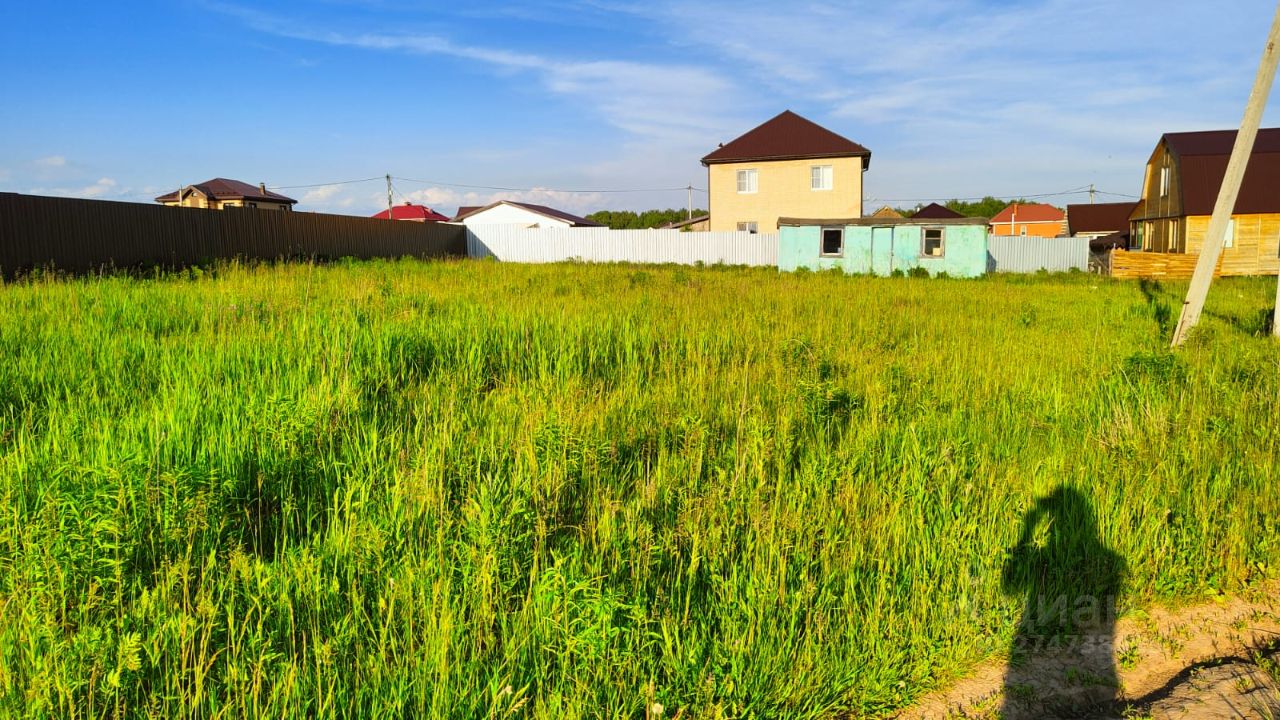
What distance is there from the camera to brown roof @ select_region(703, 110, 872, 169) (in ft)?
121

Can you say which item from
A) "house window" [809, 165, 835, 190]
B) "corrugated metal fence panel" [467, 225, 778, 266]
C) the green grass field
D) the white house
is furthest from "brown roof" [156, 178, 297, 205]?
the green grass field

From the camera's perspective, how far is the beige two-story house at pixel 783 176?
1463 inches

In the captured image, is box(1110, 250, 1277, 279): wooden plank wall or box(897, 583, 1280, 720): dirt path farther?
box(1110, 250, 1277, 279): wooden plank wall

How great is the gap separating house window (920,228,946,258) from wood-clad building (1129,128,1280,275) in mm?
11872

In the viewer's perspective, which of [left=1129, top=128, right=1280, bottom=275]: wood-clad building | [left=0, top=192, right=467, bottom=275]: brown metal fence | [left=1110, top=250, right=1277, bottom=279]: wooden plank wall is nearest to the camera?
[left=0, top=192, right=467, bottom=275]: brown metal fence

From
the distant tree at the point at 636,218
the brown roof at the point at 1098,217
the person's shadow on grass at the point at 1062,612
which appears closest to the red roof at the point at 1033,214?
the brown roof at the point at 1098,217

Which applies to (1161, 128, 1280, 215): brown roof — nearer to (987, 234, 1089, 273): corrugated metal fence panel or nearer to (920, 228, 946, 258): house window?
(987, 234, 1089, 273): corrugated metal fence panel

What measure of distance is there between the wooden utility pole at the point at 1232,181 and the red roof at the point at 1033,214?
244 feet

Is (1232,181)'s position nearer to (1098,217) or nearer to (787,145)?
(787,145)

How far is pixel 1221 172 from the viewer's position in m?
30.8

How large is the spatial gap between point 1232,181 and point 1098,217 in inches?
2425

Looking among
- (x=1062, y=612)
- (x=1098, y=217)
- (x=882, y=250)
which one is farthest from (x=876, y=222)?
(x=1098, y=217)

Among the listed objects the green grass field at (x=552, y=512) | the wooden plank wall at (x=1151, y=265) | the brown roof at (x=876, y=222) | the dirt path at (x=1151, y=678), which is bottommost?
the dirt path at (x=1151, y=678)

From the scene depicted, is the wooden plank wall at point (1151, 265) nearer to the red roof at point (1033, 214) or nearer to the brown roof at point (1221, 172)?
the brown roof at point (1221, 172)
